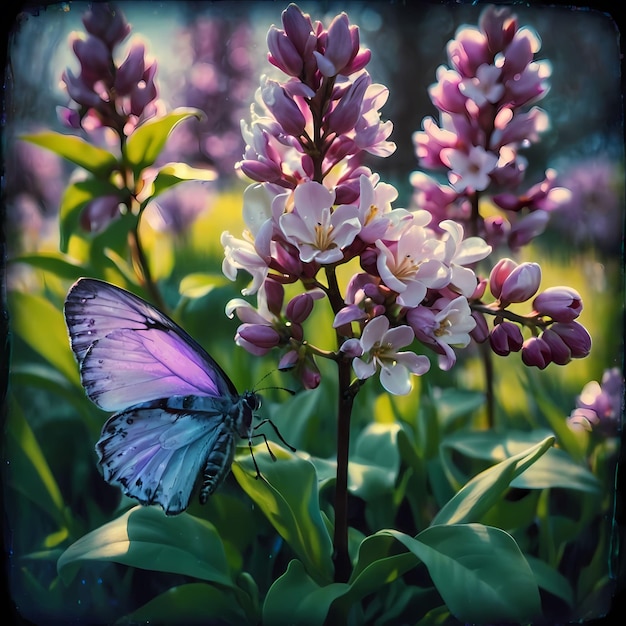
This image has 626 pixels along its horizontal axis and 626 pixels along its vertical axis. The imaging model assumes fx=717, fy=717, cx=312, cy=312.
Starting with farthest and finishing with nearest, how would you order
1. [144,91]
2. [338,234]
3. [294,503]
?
[144,91] < [294,503] < [338,234]

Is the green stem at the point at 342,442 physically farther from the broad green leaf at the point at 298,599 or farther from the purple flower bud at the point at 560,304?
the purple flower bud at the point at 560,304

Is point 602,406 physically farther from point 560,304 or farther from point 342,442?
point 342,442

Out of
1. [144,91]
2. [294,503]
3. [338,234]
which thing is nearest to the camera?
[338,234]

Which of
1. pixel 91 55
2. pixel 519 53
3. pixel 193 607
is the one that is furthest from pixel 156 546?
pixel 519 53

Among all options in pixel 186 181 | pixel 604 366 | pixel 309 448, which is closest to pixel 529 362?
pixel 604 366

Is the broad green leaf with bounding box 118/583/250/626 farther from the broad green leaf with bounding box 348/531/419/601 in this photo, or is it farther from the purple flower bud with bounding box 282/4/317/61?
the purple flower bud with bounding box 282/4/317/61

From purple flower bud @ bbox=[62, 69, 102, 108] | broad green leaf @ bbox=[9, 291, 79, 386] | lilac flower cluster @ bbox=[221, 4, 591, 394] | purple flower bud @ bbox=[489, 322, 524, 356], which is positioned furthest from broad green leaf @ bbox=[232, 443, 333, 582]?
purple flower bud @ bbox=[62, 69, 102, 108]
